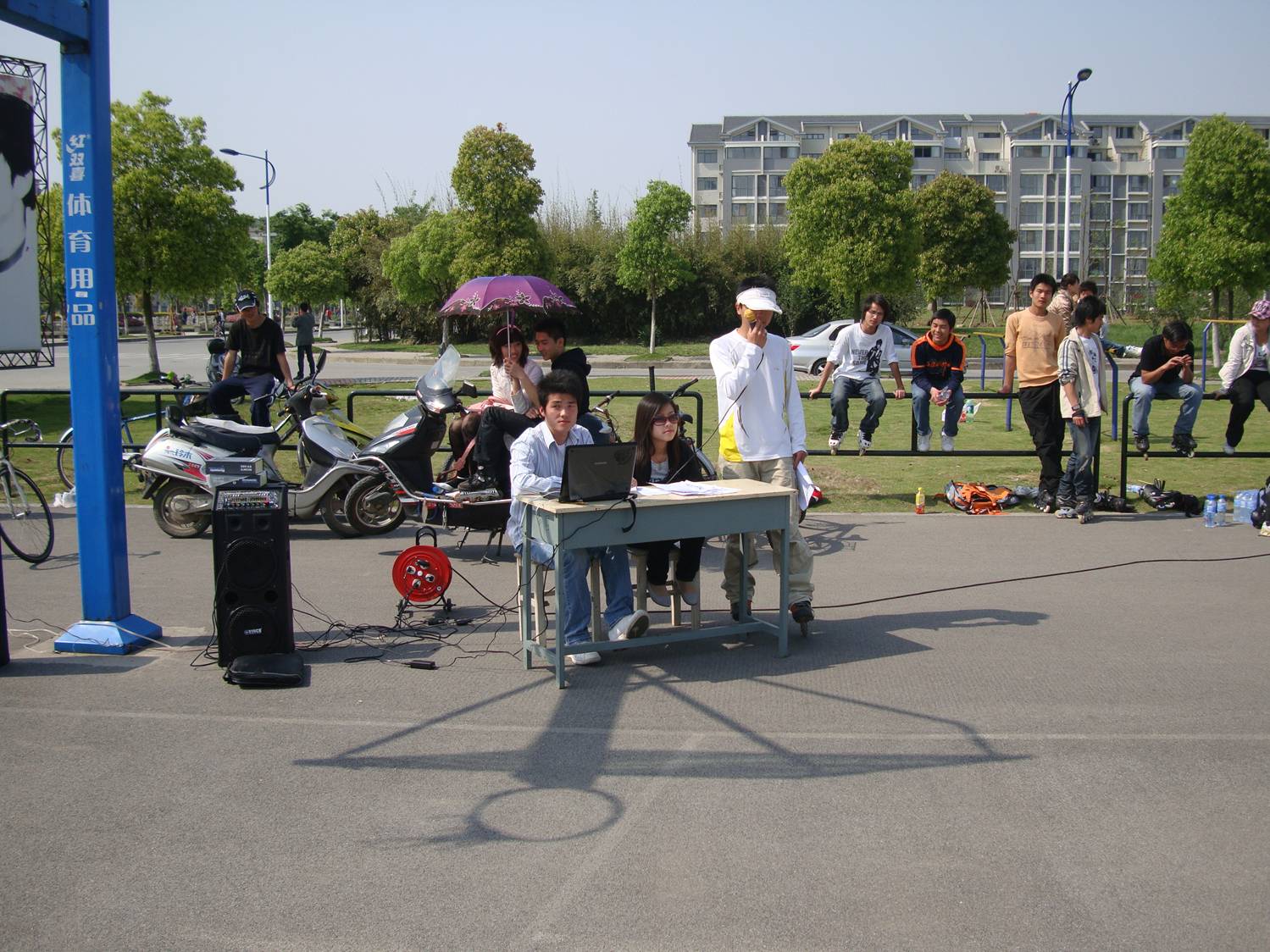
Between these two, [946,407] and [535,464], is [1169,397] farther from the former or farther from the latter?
[535,464]

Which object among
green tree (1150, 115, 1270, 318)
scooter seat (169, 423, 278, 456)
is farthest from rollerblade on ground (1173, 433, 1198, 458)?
green tree (1150, 115, 1270, 318)

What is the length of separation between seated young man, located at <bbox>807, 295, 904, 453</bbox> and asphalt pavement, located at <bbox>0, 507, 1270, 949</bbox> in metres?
3.80

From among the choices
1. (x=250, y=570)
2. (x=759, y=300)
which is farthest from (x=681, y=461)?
(x=250, y=570)

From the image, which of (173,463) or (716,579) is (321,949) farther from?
(173,463)

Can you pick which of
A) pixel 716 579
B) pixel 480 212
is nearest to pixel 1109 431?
pixel 716 579

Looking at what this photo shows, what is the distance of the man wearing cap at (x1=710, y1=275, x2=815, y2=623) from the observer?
7094 mm

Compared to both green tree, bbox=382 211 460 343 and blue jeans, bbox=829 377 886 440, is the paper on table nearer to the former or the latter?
blue jeans, bbox=829 377 886 440

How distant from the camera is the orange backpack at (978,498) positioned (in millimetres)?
11359

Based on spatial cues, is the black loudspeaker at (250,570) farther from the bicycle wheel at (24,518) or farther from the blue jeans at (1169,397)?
the blue jeans at (1169,397)

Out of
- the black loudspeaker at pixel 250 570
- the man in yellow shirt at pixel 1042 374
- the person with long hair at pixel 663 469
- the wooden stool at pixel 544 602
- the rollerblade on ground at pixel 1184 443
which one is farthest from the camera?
the rollerblade on ground at pixel 1184 443

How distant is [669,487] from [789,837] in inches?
109

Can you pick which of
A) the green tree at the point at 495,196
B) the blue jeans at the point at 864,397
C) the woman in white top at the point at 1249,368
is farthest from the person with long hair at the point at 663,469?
the green tree at the point at 495,196

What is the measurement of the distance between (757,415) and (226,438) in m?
5.18

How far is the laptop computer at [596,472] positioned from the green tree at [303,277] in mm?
41108
